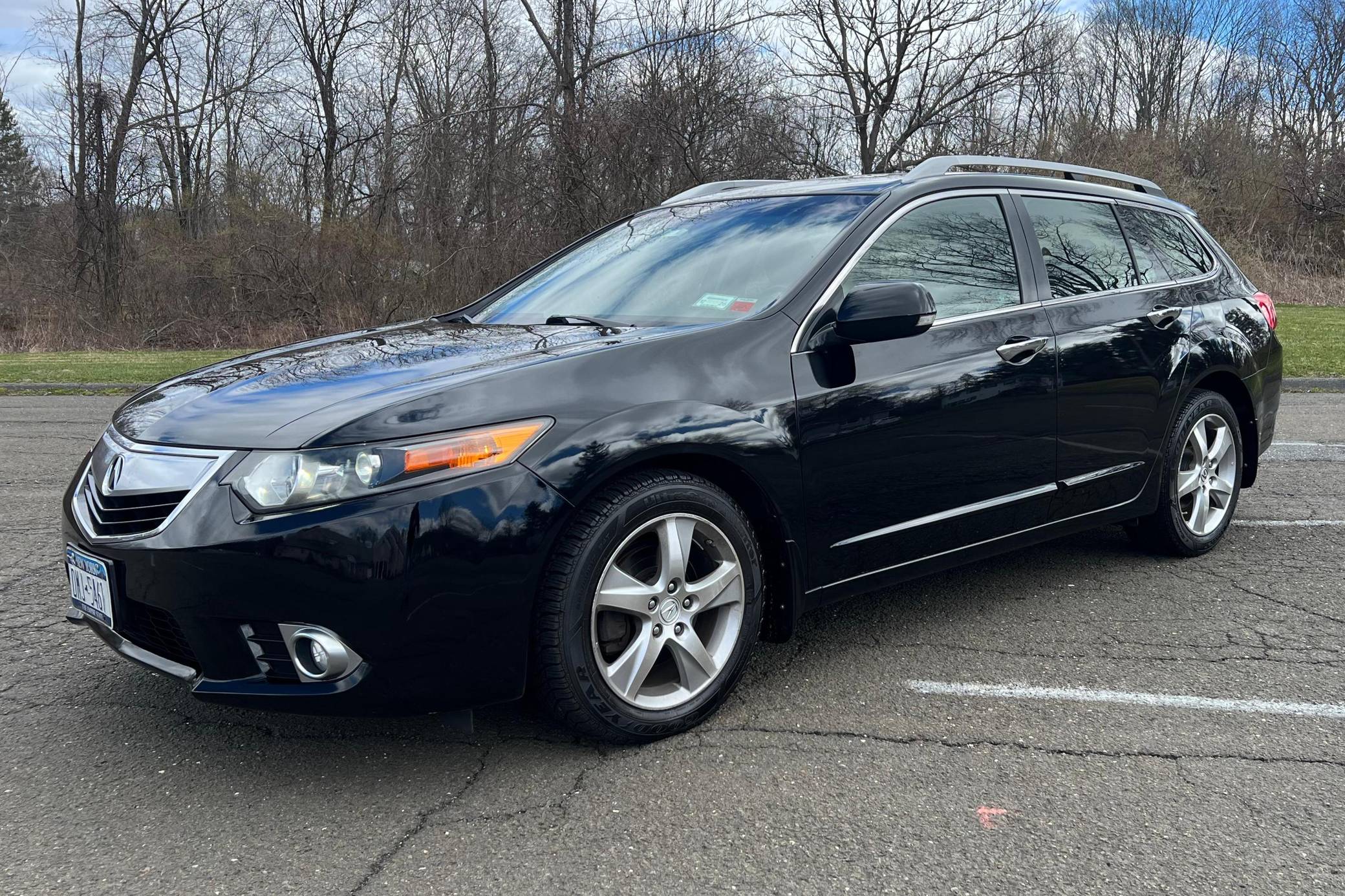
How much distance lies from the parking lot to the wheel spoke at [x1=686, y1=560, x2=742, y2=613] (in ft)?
1.21

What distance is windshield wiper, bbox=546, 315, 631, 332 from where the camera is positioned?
3434 millimetres

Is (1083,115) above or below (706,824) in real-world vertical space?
above

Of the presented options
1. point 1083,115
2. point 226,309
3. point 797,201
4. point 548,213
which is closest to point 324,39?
point 226,309

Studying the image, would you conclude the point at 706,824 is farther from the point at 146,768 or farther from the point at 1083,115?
the point at 1083,115

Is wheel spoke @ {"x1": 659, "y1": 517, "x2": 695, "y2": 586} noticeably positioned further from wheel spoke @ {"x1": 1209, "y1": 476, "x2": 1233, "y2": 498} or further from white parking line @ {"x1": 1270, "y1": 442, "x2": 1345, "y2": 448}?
white parking line @ {"x1": 1270, "y1": 442, "x2": 1345, "y2": 448}

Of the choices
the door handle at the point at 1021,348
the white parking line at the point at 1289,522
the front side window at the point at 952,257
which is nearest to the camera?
the front side window at the point at 952,257

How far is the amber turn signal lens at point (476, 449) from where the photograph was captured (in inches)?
102

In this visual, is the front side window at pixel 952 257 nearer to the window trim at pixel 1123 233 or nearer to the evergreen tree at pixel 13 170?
the window trim at pixel 1123 233

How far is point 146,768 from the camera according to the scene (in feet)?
9.43

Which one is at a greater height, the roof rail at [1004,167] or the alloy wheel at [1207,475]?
the roof rail at [1004,167]

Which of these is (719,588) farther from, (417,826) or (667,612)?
(417,826)

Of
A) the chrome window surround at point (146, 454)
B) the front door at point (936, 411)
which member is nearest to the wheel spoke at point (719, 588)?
the front door at point (936, 411)

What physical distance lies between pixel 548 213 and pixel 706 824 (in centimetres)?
1863

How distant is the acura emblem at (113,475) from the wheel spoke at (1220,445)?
4.38 meters
